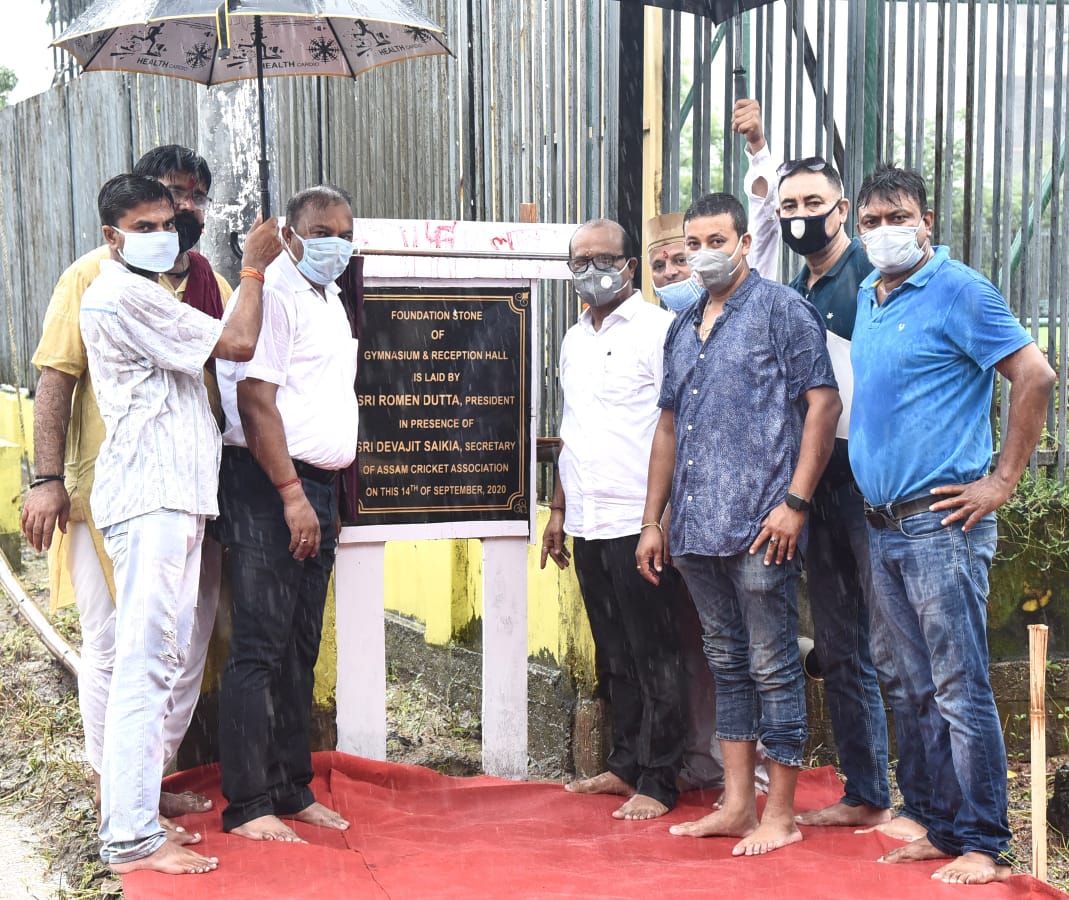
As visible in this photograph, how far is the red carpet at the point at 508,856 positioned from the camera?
4.20 m

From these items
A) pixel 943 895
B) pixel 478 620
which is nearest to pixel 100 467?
pixel 943 895

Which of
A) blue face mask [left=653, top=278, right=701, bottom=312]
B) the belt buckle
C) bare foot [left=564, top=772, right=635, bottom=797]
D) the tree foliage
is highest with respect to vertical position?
the tree foliage

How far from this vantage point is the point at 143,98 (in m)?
12.7

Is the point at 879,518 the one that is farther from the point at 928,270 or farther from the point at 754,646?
the point at 928,270

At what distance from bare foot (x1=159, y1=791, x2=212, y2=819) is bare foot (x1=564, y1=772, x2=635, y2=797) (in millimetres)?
1476

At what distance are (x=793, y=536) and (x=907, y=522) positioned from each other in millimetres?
395

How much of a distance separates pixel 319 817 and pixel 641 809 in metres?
1.23

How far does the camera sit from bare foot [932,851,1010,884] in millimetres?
4094

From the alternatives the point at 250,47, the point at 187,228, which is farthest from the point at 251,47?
the point at 187,228

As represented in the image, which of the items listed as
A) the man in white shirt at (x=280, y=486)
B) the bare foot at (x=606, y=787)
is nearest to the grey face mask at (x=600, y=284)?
the man in white shirt at (x=280, y=486)

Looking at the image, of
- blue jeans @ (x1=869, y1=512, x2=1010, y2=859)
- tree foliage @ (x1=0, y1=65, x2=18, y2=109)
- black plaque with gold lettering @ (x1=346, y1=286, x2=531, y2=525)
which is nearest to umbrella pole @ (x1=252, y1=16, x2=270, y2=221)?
black plaque with gold lettering @ (x1=346, y1=286, x2=531, y2=525)

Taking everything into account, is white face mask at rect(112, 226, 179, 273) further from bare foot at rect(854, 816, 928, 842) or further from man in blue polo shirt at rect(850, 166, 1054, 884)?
bare foot at rect(854, 816, 928, 842)

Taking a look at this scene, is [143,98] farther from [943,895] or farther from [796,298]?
[943,895]

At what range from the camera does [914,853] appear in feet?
14.4
